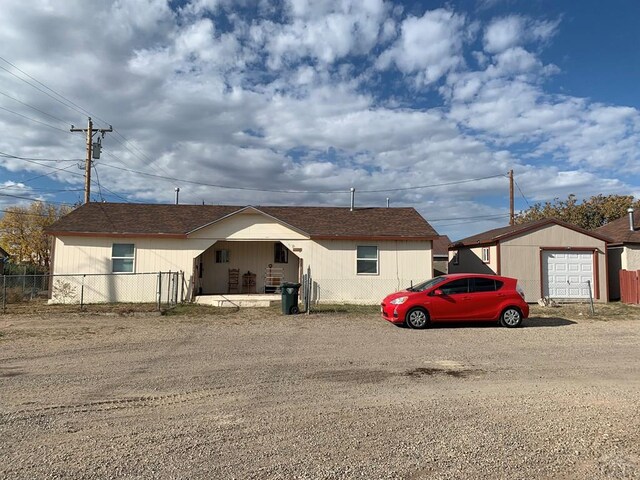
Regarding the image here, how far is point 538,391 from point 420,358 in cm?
249

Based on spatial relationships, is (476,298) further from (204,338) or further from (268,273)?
(268,273)

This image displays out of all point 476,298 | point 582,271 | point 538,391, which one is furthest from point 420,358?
point 582,271

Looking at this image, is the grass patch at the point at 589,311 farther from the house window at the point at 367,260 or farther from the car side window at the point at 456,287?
the house window at the point at 367,260

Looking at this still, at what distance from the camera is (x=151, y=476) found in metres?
3.68

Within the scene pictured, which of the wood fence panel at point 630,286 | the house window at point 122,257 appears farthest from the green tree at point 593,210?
the house window at point 122,257

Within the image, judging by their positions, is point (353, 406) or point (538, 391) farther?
point (538, 391)

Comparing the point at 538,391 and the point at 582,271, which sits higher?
the point at 582,271

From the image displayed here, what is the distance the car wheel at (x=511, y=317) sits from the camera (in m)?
12.6

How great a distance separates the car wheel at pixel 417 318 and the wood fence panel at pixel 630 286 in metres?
12.4

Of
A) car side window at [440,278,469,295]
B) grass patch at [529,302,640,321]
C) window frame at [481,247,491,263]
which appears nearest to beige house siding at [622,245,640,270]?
grass patch at [529,302,640,321]

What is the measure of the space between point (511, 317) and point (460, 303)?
1.57m

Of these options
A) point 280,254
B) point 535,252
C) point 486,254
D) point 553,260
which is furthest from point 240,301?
point 553,260

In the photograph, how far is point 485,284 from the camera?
1274cm

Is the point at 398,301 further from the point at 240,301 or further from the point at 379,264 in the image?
the point at 240,301
